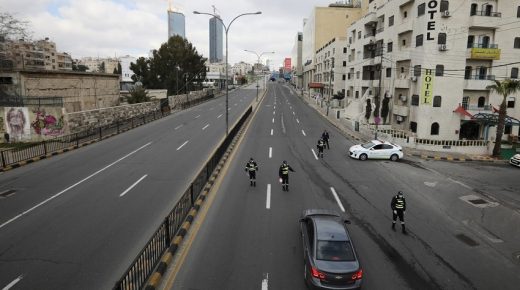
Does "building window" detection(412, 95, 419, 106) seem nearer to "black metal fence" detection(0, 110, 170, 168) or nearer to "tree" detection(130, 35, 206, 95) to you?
"black metal fence" detection(0, 110, 170, 168)

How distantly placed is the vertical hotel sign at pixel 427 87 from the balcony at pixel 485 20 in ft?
19.3

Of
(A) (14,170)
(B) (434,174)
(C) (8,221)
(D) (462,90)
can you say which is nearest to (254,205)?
(C) (8,221)

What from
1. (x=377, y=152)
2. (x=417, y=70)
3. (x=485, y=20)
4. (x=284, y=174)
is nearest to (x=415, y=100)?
(x=417, y=70)

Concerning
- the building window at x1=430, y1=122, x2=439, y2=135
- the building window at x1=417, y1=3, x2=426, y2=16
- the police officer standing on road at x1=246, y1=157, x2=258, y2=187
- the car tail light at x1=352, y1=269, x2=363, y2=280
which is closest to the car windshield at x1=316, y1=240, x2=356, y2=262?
the car tail light at x1=352, y1=269, x2=363, y2=280

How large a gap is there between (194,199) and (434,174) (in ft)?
52.9

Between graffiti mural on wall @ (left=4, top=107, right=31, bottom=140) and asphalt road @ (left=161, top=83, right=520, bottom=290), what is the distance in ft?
58.9

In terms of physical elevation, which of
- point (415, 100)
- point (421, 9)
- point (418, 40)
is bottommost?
point (415, 100)

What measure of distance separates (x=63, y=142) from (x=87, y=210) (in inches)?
605

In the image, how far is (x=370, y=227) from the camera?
44.0 ft

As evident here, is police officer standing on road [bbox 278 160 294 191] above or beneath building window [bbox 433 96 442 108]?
beneath

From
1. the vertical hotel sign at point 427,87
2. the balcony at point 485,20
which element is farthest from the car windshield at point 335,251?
the balcony at point 485,20

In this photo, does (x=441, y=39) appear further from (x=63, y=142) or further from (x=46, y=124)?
(x=46, y=124)

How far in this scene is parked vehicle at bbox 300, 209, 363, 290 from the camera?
8.66 meters

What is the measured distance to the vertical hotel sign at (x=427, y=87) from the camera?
35125 mm
